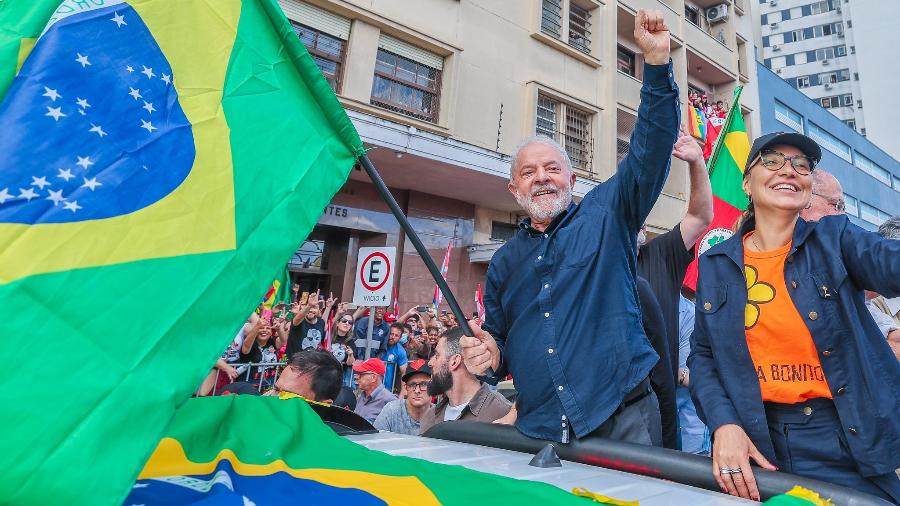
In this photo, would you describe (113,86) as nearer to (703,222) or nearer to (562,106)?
(703,222)

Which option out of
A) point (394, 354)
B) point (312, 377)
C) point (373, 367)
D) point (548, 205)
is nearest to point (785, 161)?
point (548, 205)

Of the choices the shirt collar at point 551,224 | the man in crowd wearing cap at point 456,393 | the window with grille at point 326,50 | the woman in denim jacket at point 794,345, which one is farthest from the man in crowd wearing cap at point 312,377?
the window with grille at point 326,50

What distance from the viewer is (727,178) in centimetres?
564

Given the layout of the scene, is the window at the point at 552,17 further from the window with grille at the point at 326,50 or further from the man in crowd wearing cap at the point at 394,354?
the man in crowd wearing cap at the point at 394,354

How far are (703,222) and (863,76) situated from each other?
2184 inches

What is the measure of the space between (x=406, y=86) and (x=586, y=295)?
10552 mm

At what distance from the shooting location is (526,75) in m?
13.3

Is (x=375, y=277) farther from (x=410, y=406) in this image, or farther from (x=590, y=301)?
(x=590, y=301)

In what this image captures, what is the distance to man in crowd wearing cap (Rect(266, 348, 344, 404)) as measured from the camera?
3.74 meters

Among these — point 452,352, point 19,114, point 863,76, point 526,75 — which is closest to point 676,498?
point 19,114

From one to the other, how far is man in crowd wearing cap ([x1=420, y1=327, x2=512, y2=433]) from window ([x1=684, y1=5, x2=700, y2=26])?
792 inches

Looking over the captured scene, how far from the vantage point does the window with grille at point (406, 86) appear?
11344 millimetres

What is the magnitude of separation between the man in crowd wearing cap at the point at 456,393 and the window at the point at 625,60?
15.2m

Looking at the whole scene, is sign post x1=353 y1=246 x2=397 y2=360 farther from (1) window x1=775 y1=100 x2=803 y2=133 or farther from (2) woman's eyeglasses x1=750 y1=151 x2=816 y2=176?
(1) window x1=775 y1=100 x2=803 y2=133
